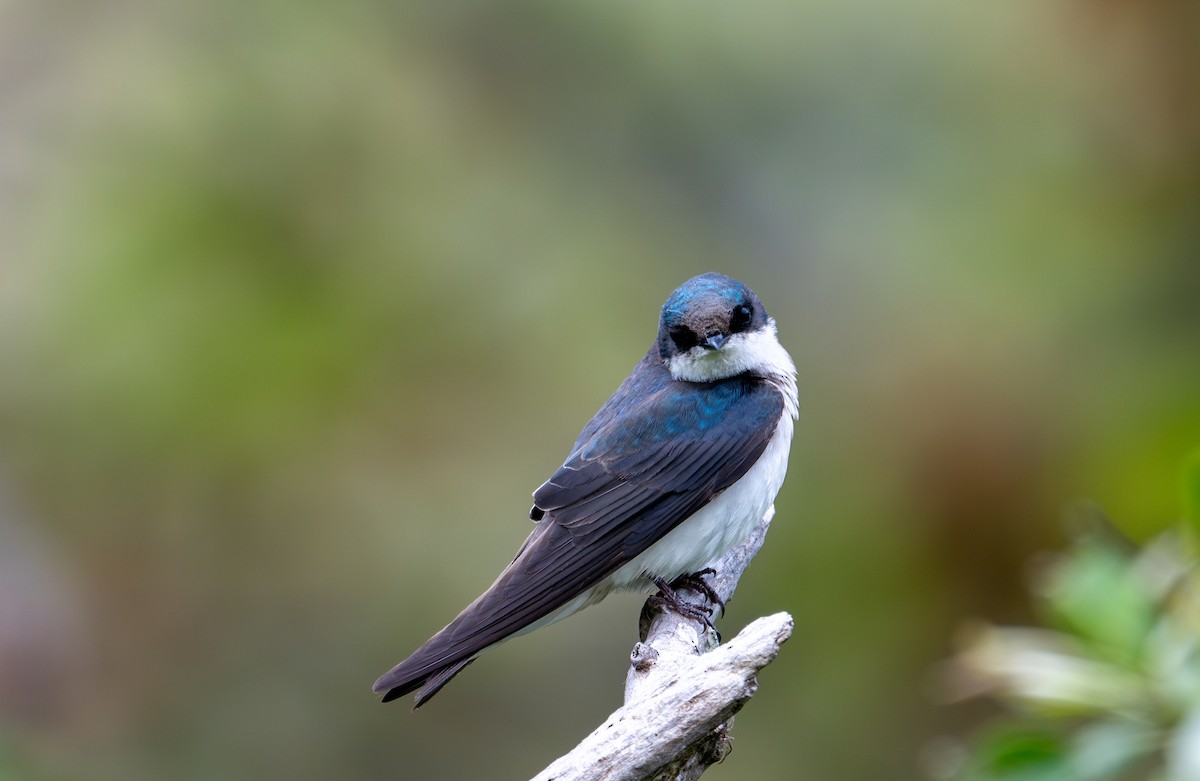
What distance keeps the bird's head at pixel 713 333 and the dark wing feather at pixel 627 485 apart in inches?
1.8

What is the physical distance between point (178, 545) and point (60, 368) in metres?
0.95

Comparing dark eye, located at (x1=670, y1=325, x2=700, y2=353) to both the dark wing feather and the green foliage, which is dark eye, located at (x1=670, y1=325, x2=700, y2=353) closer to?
the dark wing feather

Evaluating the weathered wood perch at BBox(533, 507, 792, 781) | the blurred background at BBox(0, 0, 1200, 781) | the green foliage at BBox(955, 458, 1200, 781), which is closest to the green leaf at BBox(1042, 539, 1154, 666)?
the green foliage at BBox(955, 458, 1200, 781)

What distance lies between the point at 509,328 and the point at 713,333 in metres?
2.91

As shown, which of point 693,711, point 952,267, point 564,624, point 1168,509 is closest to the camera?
point 693,711

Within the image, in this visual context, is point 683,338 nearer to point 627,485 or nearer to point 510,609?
point 627,485

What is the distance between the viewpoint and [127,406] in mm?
5465

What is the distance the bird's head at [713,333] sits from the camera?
3.07 metres

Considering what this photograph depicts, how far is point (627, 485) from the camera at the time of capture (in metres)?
2.97

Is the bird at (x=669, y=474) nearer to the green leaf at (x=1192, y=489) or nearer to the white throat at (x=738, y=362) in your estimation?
the white throat at (x=738, y=362)

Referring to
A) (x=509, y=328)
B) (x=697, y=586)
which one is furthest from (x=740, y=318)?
(x=509, y=328)

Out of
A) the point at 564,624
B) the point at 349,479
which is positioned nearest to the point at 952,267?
the point at 564,624

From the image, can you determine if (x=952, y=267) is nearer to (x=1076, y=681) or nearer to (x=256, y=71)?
(x=256, y=71)

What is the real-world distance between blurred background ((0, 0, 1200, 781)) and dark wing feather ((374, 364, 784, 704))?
1.94m
